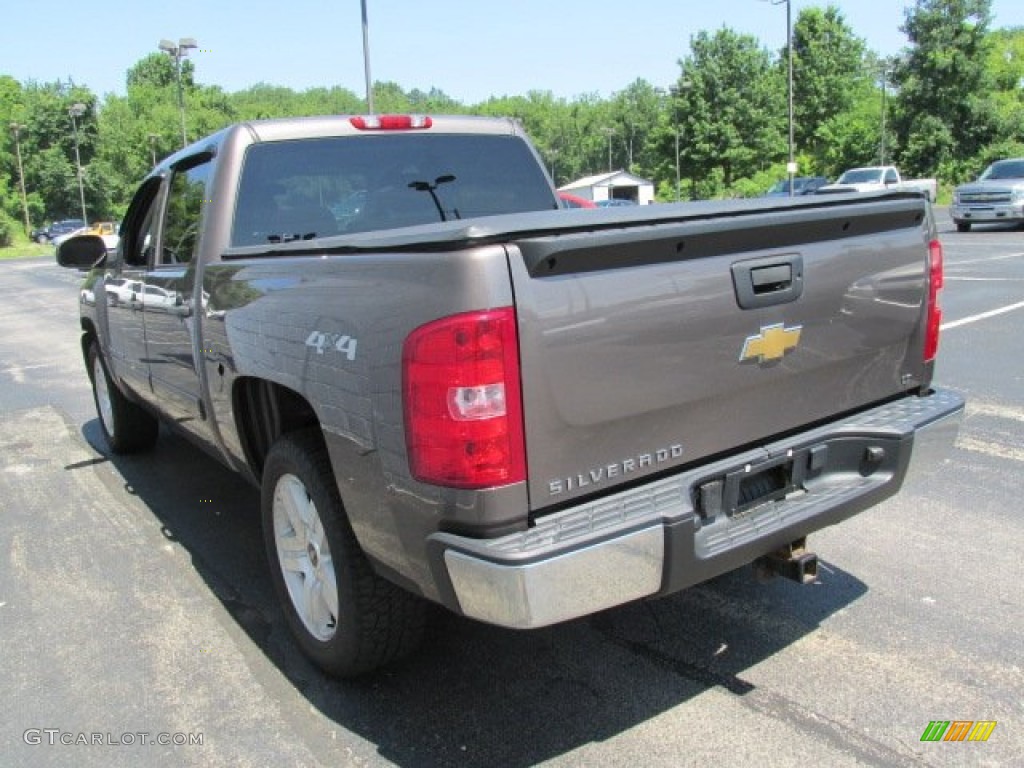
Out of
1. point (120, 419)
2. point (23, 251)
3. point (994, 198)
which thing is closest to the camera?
point (120, 419)

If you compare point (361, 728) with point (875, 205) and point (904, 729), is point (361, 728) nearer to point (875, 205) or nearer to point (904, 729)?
point (904, 729)

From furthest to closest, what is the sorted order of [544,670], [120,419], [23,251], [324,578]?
[23,251]
[120,419]
[544,670]
[324,578]

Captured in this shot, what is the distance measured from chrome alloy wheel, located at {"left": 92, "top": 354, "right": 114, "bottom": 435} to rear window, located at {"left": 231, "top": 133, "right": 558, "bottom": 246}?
288 cm

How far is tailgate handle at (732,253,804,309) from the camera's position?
2.55 m

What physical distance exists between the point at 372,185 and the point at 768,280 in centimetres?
210

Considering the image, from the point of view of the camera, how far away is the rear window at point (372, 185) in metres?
3.83

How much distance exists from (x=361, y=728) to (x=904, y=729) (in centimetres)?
167

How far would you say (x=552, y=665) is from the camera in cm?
312

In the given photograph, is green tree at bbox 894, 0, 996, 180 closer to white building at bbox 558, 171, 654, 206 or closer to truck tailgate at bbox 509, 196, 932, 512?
white building at bbox 558, 171, 654, 206

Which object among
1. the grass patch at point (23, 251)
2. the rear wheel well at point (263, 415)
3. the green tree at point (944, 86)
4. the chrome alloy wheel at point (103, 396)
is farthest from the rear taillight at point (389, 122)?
the grass patch at point (23, 251)

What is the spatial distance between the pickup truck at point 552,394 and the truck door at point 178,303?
98mm

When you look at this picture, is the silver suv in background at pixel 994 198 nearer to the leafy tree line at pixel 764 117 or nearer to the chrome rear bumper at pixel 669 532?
the leafy tree line at pixel 764 117

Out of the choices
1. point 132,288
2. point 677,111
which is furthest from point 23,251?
point 132,288

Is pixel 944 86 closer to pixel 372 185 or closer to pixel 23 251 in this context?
pixel 372 185
